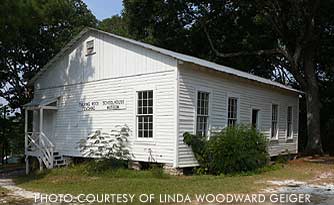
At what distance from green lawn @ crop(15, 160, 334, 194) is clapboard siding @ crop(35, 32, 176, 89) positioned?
159 inches

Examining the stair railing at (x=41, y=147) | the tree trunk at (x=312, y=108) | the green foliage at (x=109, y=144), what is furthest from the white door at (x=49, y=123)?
the tree trunk at (x=312, y=108)

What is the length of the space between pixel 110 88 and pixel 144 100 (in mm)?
2191

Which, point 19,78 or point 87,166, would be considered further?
point 19,78

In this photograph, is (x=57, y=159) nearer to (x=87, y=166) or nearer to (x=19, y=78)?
(x=87, y=166)

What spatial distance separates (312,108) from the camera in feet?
82.2

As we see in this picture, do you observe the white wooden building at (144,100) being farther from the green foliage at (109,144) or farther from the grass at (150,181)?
the grass at (150,181)

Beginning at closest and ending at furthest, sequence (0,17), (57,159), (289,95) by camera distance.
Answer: (0,17) → (57,159) → (289,95)

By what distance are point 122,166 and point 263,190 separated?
667cm

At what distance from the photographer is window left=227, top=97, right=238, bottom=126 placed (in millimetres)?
18938

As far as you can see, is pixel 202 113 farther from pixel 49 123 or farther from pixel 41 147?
pixel 49 123

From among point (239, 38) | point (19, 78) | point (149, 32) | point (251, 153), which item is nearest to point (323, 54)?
point (239, 38)

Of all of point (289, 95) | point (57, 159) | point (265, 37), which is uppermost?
point (265, 37)

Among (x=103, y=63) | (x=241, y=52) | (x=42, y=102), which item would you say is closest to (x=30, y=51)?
(x=42, y=102)

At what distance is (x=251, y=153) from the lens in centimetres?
1647
